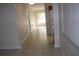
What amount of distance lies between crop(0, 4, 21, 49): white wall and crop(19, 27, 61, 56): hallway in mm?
92

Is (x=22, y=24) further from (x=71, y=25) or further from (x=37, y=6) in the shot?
(x=71, y=25)

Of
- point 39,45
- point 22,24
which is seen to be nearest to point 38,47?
point 39,45

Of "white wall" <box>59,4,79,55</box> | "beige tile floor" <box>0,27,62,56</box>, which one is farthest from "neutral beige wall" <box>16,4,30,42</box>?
"white wall" <box>59,4,79,55</box>

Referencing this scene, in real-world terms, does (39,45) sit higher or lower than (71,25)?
lower

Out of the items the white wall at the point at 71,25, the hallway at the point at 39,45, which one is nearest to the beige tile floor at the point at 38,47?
the hallway at the point at 39,45

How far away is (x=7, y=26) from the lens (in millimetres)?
1252

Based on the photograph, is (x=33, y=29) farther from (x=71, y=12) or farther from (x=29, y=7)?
(x=71, y=12)

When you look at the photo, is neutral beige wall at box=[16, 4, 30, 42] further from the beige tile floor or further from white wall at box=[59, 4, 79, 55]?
white wall at box=[59, 4, 79, 55]

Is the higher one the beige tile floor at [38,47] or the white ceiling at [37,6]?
the white ceiling at [37,6]

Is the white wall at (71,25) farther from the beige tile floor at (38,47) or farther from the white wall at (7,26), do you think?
the white wall at (7,26)

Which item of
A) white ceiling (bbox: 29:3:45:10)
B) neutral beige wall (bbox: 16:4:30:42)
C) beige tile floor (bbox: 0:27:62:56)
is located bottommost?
beige tile floor (bbox: 0:27:62:56)

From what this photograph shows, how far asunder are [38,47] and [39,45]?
0.02 metres

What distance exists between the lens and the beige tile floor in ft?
4.03

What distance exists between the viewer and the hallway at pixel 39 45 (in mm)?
1235
